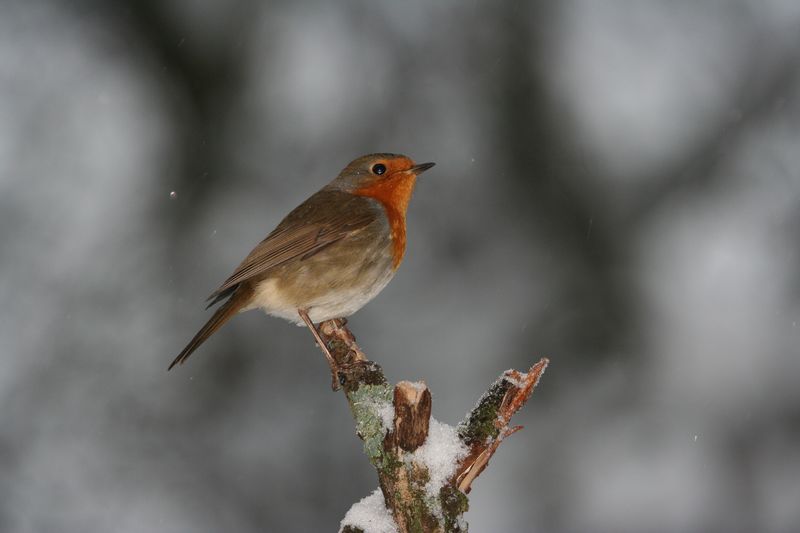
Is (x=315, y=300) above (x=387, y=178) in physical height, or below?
below

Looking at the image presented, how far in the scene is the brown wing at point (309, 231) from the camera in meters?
3.83

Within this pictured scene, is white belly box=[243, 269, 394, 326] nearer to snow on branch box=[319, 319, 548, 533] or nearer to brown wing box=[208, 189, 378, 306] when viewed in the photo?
brown wing box=[208, 189, 378, 306]

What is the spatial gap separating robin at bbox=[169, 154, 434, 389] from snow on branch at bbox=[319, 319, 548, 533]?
51.2 inches

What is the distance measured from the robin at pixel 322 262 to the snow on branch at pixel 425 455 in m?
1.30

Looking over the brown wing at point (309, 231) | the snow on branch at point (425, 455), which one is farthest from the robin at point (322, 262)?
the snow on branch at point (425, 455)

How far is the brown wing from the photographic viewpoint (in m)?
3.83

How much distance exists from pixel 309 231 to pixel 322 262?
0.58ft

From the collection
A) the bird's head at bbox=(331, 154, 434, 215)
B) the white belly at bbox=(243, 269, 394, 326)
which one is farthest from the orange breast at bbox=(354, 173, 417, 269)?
the white belly at bbox=(243, 269, 394, 326)

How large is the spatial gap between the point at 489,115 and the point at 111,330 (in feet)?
10.6

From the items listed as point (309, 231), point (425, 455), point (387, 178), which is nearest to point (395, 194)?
point (387, 178)

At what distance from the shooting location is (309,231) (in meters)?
3.95

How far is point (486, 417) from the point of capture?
2.42 metres

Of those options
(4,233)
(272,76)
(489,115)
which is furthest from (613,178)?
(4,233)

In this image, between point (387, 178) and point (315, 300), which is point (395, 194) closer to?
point (387, 178)
